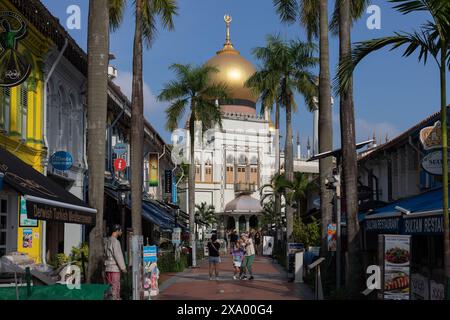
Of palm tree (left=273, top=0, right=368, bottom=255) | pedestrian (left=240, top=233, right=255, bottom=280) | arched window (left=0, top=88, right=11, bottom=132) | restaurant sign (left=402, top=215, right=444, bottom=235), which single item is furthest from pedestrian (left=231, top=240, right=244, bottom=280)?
restaurant sign (left=402, top=215, right=444, bottom=235)

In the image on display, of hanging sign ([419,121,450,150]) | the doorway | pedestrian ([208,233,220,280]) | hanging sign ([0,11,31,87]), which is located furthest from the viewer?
pedestrian ([208,233,220,280])

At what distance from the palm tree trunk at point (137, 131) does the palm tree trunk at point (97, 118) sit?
4675 millimetres

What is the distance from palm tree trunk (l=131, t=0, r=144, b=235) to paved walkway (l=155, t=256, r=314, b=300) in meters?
2.33

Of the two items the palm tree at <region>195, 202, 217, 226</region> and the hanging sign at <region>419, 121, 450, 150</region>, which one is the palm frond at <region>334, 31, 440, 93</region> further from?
the palm tree at <region>195, 202, 217, 226</region>

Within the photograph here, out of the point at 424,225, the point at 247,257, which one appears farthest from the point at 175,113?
the point at 424,225

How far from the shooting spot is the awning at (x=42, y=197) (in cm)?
1058

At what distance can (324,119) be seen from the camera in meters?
20.7

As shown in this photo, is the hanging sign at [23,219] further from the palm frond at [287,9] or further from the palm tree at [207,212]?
the palm tree at [207,212]

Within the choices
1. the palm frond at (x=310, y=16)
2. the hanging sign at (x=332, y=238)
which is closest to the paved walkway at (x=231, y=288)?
the hanging sign at (x=332, y=238)

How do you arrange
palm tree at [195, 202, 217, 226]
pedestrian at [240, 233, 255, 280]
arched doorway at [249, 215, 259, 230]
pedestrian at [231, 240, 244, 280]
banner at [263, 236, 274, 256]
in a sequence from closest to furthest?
pedestrian at [240, 233, 255, 280]
pedestrian at [231, 240, 244, 280]
banner at [263, 236, 274, 256]
palm tree at [195, 202, 217, 226]
arched doorway at [249, 215, 259, 230]

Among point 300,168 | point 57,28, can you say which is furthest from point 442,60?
point 300,168

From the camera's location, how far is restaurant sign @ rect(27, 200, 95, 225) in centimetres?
1035

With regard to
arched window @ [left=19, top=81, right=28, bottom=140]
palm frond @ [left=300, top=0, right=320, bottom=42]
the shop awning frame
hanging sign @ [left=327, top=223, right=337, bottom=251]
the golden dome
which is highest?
the golden dome

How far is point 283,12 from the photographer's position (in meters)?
26.4
